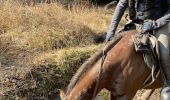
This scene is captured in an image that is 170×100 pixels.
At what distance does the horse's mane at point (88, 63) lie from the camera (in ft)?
12.7

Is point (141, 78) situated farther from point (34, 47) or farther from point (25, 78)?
point (34, 47)

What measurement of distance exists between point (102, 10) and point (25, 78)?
4259 mm

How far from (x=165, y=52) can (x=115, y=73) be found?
1.79 ft

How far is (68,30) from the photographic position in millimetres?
7094

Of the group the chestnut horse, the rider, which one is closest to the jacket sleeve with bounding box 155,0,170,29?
the rider

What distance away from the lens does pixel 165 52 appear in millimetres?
4145

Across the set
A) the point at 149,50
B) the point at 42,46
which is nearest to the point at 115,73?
the point at 149,50

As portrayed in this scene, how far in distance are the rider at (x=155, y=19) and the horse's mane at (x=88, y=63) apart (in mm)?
146

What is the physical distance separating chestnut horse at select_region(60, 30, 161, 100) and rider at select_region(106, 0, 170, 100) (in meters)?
0.20

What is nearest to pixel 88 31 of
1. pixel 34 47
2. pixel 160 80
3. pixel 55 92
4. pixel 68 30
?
pixel 68 30

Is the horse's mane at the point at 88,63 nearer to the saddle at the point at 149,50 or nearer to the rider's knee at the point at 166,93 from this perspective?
the saddle at the point at 149,50

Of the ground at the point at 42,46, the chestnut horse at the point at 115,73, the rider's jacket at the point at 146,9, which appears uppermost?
the rider's jacket at the point at 146,9

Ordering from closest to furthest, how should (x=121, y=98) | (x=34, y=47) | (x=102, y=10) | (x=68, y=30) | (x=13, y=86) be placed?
(x=121, y=98), (x=13, y=86), (x=34, y=47), (x=68, y=30), (x=102, y=10)

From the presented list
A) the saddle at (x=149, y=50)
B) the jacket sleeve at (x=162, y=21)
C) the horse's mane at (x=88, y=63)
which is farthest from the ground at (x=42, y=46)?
→ the jacket sleeve at (x=162, y=21)
